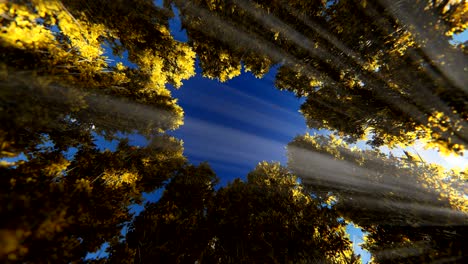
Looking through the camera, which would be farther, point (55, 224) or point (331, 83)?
point (331, 83)

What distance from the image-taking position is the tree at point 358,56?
Answer: 5.78 meters

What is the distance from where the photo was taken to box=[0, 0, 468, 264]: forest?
5.11 metres

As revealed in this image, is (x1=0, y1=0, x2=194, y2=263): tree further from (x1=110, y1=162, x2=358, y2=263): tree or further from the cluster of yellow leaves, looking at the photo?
(x1=110, y1=162, x2=358, y2=263): tree

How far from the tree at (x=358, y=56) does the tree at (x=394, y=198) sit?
2453 millimetres

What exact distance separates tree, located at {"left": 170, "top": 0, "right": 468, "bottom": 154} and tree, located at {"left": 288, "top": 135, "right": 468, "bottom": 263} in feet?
8.05

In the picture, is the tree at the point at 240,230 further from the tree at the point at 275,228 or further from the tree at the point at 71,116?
the tree at the point at 71,116

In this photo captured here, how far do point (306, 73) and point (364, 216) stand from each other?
8861 mm

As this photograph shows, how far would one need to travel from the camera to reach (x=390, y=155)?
10.9m

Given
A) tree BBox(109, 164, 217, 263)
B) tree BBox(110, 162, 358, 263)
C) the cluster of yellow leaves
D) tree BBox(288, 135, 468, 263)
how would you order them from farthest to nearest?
tree BBox(110, 162, 358, 263) → tree BBox(109, 164, 217, 263) → the cluster of yellow leaves → tree BBox(288, 135, 468, 263)

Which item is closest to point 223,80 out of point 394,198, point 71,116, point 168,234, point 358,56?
point 358,56

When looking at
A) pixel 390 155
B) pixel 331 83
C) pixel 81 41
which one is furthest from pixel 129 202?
pixel 390 155

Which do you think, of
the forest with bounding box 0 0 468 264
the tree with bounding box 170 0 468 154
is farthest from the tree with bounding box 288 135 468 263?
the tree with bounding box 170 0 468 154

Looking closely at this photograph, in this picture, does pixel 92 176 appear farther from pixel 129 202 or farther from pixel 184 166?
pixel 184 166

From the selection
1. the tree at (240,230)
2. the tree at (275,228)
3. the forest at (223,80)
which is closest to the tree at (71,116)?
the forest at (223,80)
